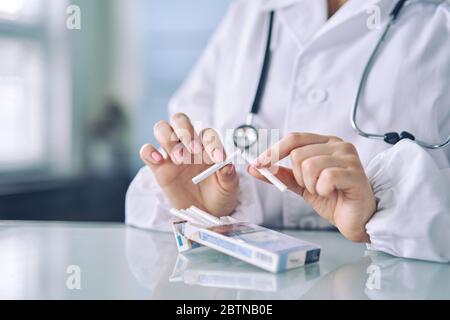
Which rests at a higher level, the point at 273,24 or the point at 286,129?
the point at 273,24

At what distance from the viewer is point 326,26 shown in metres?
0.75

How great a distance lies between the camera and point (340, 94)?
0.74 m

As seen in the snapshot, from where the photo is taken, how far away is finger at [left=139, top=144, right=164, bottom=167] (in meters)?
0.66

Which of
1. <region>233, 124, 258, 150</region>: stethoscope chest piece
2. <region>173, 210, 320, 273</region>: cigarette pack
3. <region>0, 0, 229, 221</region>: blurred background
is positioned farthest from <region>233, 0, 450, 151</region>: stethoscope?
<region>0, 0, 229, 221</region>: blurred background

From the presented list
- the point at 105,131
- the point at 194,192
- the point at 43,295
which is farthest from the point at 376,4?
the point at 105,131

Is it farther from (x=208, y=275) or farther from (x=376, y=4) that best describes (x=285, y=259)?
(x=376, y=4)

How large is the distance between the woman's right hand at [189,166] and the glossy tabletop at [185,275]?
10 cm

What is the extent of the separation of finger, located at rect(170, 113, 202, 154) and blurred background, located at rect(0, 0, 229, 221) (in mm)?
1108

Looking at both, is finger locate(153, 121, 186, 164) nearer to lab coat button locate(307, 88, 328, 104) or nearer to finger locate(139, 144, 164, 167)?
finger locate(139, 144, 164, 167)

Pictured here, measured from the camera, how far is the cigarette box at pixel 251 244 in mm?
460

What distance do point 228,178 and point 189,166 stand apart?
7 cm

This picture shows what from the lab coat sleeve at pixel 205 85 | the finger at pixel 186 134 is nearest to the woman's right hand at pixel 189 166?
the finger at pixel 186 134
